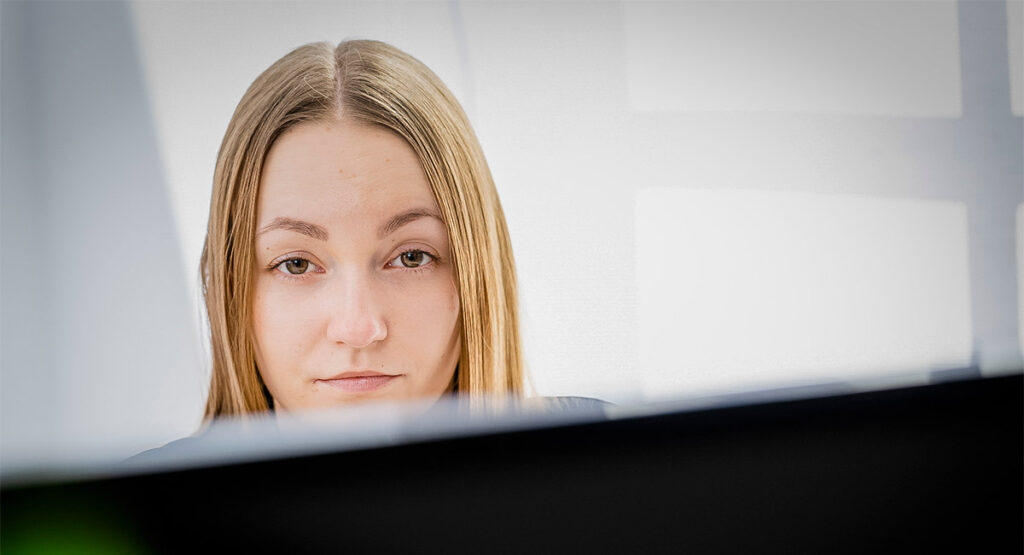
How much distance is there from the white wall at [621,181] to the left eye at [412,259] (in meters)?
0.15

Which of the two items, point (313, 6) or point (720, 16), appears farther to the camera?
point (720, 16)

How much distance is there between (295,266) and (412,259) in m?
0.17

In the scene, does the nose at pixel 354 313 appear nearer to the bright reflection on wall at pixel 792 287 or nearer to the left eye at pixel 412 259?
the left eye at pixel 412 259

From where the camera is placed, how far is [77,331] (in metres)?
1.00

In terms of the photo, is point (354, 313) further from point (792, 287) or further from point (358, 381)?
point (792, 287)

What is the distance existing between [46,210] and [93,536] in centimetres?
87

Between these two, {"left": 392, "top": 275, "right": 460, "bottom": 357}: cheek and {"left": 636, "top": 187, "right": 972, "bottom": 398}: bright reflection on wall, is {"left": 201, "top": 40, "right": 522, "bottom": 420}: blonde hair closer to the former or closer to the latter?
{"left": 392, "top": 275, "right": 460, "bottom": 357}: cheek

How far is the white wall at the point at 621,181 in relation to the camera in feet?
3.28

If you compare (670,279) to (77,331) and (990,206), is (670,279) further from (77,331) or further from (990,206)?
(77,331)

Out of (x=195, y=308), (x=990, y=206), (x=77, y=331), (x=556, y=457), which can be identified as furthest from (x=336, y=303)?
(x=990, y=206)

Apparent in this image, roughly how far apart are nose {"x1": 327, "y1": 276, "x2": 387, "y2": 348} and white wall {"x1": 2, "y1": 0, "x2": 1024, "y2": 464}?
195 mm

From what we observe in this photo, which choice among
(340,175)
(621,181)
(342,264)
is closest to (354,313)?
(342,264)

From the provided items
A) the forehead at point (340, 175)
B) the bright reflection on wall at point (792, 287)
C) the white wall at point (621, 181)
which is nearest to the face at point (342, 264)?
Answer: the forehead at point (340, 175)

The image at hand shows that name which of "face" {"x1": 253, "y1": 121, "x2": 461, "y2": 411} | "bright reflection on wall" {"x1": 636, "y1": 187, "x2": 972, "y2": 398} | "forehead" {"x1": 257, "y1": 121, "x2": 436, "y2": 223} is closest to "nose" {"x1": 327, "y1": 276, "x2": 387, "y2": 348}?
"face" {"x1": 253, "y1": 121, "x2": 461, "y2": 411}
